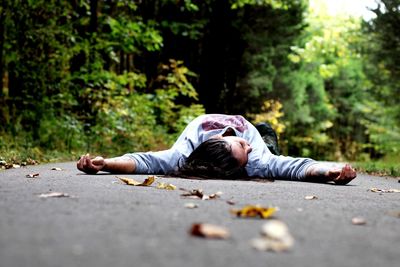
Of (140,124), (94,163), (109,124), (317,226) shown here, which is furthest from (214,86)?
(317,226)

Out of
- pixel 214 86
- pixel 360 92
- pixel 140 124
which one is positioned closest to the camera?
pixel 140 124

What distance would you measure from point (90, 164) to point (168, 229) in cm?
274

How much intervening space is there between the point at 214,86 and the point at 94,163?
35.8 ft

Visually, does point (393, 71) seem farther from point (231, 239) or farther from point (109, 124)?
point (231, 239)

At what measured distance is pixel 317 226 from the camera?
228 centimetres

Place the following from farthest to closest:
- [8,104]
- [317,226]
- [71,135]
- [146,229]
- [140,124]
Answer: [140,124] → [71,135] → [8,104] → [317,226] → [146,229]

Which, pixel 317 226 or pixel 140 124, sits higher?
pixel 317 226

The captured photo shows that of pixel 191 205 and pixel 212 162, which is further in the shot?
pixel 212 162

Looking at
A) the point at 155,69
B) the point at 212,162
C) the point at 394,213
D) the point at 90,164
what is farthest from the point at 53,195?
the point at 155,69

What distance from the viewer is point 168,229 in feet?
6.79

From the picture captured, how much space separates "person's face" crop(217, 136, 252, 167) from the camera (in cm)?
467

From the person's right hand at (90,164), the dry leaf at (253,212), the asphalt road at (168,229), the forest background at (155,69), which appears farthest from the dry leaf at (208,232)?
the forest background at (155,69)

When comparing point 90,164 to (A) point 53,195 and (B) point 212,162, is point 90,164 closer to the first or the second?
(B) point 212,162

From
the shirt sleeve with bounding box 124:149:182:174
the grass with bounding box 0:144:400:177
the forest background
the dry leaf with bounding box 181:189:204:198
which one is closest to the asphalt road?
the dry leaf with bounding box 181:189:204:198
